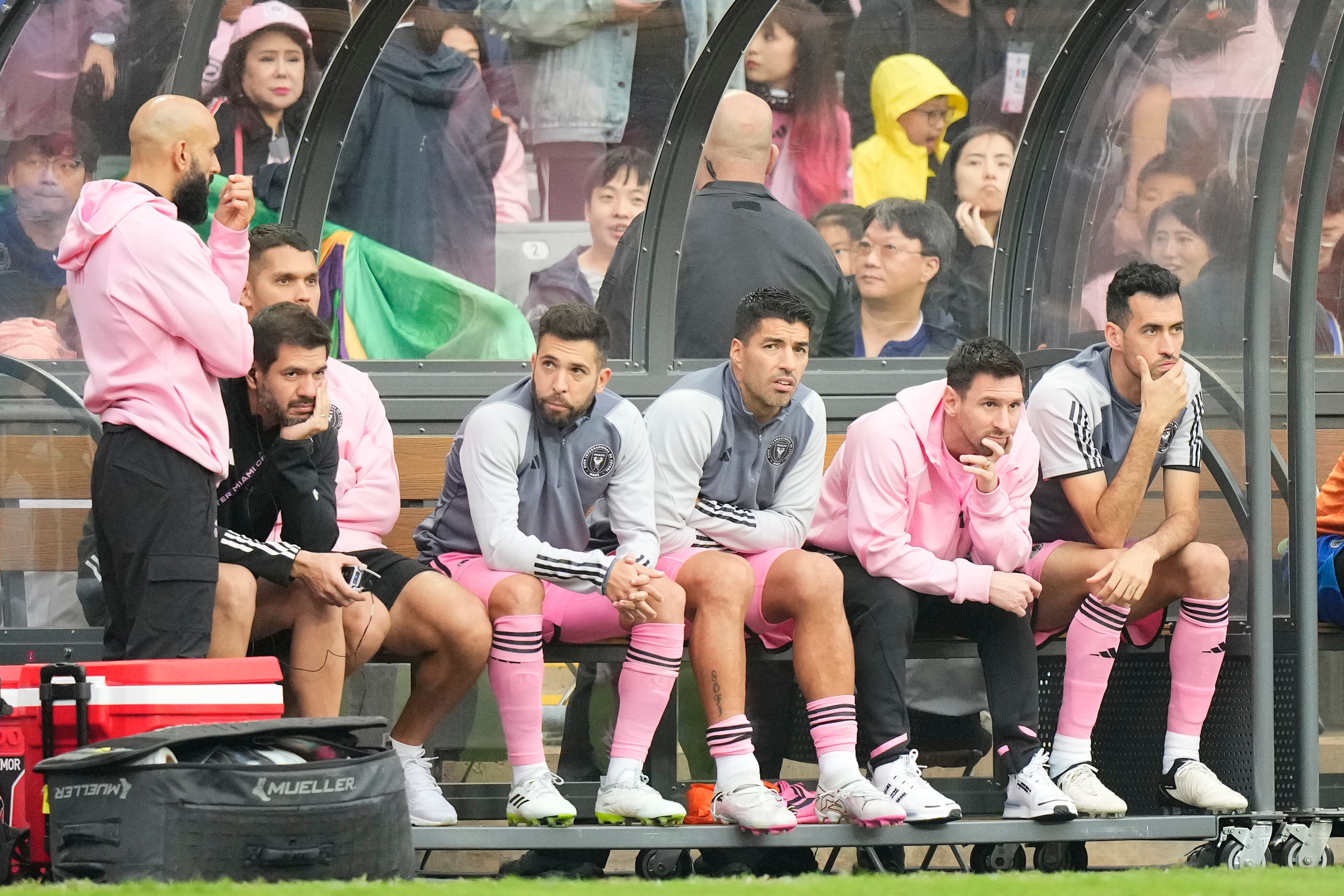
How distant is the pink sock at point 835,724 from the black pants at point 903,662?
96mm

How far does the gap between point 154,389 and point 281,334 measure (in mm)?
468

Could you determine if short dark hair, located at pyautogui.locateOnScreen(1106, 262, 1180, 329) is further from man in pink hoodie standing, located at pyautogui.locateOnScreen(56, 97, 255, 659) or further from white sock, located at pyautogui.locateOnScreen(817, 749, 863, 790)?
man in pink hoodie standing, located at pyautogui.locateOnScreen(56, 97, 255, 659)

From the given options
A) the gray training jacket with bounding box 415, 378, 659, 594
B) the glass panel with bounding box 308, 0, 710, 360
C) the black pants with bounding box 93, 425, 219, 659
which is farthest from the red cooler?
the glass panel with bounding box 308, 0, 710, 360

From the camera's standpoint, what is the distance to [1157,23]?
20.9 ft

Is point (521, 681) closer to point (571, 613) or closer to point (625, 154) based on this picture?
point (571, 613)

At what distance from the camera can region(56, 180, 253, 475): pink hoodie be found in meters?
4.54

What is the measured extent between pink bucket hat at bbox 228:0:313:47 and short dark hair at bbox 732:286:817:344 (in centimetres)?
196

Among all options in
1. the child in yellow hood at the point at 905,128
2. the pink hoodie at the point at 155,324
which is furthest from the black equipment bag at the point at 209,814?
the child in yellow hood at the point at 905,128

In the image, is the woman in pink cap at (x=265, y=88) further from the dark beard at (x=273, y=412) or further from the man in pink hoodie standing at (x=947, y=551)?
the man in pink hoodie standing at (x=947, y=551)

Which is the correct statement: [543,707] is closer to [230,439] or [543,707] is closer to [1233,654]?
[230,439]

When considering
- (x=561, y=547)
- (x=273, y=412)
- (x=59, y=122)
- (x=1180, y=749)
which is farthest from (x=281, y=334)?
(x=1180, y=749)

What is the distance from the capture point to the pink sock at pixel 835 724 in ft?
16.7

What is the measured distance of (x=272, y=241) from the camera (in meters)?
5.53

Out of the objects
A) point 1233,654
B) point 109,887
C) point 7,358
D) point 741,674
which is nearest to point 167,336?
point 7,358
